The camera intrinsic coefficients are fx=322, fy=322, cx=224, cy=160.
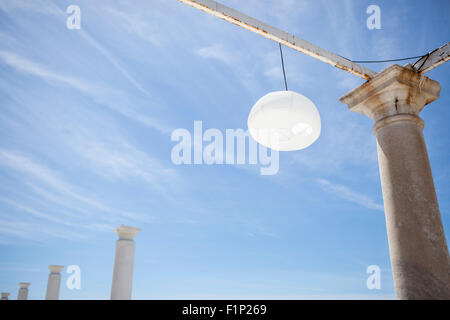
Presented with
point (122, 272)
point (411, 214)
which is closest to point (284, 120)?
point (411, 214)

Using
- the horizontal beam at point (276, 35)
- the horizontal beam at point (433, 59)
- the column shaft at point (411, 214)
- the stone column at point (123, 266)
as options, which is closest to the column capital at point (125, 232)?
the stone column at point (123, 266)

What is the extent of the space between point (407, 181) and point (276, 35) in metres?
3.97

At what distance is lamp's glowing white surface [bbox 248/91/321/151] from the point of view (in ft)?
16.3

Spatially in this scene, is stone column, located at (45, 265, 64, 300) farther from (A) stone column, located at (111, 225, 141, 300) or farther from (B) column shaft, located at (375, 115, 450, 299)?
(B) column shaft, located at (375, 115, 450, 299)

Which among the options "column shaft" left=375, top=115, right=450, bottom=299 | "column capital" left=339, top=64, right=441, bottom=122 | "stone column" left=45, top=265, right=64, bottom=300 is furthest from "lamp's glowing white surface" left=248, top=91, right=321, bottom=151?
"stone column" left=45, top=265, right=64, bottom=300

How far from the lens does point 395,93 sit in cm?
661

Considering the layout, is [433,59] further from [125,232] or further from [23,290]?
[23,290]

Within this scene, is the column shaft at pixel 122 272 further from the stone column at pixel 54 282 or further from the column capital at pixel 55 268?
the stone column at pixel 54 282

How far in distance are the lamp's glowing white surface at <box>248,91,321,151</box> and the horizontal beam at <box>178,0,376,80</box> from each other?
242 centimetres

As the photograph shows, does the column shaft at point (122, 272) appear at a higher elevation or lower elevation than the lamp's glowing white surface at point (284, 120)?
lower

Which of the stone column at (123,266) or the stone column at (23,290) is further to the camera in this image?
the stone column at (23,290)

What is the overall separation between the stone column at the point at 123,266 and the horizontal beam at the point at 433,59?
14858mm

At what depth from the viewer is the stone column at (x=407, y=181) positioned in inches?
215
